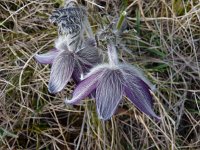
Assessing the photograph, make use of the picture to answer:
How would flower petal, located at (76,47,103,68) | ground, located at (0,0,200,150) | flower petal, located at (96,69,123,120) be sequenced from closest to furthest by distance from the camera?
flower petal, located at (96,69,123,120) → flower petal, located at (76,47,103,68) → ground, located at (0,0,200,150)

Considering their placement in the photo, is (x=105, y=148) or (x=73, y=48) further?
(x=105, y=148)

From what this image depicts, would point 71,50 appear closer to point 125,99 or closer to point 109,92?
point 109,92

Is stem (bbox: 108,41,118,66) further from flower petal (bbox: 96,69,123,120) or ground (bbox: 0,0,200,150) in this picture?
ground (bbox: 0,0,200,150)

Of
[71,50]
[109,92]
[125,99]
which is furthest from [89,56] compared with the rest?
[125,99]

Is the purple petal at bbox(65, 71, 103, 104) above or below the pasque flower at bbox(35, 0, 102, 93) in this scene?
below

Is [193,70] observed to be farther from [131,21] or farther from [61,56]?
[61,56]

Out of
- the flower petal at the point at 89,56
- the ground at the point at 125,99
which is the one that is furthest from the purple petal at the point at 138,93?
the ground at the point at 125,99

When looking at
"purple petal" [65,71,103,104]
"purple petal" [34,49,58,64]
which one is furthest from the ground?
"purple petal" [65,71,103,104]

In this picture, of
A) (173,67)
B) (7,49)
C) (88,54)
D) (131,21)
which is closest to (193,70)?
(173,67)
